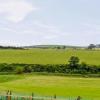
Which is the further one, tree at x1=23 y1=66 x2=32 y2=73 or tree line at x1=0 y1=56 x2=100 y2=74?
tree at x1=23 y1=66 x2=32 y2=73

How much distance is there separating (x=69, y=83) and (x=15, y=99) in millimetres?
53690

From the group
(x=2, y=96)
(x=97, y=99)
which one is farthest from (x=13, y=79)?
(x=2, y=96)

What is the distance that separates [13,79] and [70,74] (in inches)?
1007

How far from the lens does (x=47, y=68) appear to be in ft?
503

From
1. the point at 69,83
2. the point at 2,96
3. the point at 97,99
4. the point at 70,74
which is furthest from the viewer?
the point at 70,74

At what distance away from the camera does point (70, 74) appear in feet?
458

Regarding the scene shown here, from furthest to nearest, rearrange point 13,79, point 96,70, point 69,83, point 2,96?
point 96,70 → point 13,79 → point 69,83 → point 2,96

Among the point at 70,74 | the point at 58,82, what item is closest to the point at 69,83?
the point at 58,82

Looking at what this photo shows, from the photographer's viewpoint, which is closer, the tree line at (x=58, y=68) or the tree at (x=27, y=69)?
the tree line at (x=58, y=68)

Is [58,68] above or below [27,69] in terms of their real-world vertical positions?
above

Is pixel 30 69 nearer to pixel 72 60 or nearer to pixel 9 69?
pixel 9 69

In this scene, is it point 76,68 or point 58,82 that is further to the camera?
point 76,68

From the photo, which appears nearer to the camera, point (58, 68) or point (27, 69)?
point (27, 69)

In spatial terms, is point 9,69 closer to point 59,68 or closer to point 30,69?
point 30,69
